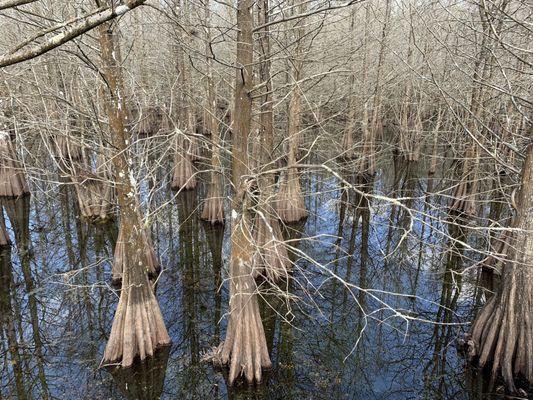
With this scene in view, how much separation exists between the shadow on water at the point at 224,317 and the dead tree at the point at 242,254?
0.51m

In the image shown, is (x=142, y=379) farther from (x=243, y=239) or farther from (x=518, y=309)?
(x=518, y=309)

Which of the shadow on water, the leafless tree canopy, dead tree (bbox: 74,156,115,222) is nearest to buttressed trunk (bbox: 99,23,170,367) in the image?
the leafless tree canopy

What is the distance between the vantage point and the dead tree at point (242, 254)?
19.2ft

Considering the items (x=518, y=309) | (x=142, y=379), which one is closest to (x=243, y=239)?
(x=142, y=379)

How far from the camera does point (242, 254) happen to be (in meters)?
6.75

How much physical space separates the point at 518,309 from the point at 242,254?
4.83 meters

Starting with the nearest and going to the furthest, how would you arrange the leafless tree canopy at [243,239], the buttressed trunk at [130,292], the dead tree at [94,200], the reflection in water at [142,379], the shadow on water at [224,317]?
the leafless tree canopy at [243,239] < the buttressed trunk at [130,292] < the reflection in water at [142,379] < the shadow on water at [224,317] < the dead tree at [94,200]

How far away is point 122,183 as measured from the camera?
728 centimetres

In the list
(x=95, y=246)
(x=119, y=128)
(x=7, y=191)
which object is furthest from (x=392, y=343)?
(x=7, y=191)

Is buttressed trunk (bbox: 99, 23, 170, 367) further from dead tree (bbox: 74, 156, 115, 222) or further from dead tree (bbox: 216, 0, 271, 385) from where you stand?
dead tree (bbox: 74, 156, 115, 222)

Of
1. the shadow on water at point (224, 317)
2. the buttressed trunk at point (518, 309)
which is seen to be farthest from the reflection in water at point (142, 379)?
the buttressed trunk at point (518, 309)

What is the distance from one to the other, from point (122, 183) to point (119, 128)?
0.96m

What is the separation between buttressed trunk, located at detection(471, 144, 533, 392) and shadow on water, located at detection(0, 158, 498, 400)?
694 millimetres

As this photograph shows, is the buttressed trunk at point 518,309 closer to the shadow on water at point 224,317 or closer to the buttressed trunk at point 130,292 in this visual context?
the shadow on water at point 224,317
